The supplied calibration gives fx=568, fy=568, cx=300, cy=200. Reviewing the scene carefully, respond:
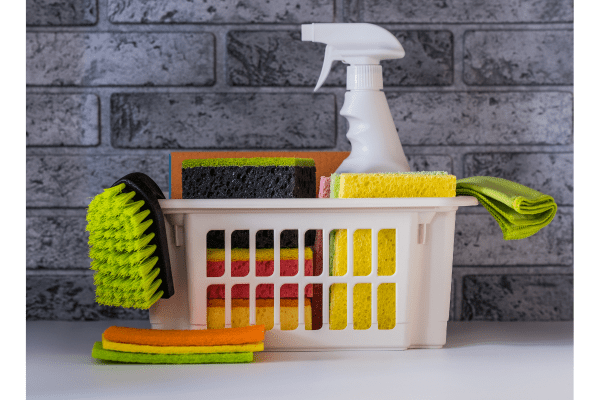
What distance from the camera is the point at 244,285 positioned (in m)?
0.73

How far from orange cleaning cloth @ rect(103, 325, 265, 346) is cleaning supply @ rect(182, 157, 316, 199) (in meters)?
0.18

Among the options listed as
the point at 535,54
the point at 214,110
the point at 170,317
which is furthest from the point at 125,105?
the point at 535,54

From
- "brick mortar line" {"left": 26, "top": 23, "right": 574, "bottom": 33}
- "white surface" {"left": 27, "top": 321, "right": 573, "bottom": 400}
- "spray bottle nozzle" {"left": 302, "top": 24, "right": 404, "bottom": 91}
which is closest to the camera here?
"white surface" {"left": 27, "top": 321, "right": 573, "bottom": 400}

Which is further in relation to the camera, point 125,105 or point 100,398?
point 125,105

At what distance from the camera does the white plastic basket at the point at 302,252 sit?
2.28 feet

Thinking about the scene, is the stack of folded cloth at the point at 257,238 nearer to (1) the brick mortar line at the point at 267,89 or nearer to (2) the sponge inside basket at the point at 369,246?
(2) the sponge inside basket at the point at 369,246

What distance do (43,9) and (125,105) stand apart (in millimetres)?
218

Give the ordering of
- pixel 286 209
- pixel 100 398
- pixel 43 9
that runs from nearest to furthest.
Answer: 1. pixel 100 398
2. pixel 286 209
3. pixel 43 9

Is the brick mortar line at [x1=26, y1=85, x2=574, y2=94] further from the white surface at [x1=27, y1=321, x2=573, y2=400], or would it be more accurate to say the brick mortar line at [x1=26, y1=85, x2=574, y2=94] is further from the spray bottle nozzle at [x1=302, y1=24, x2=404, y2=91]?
the white surface at [x1=27, y1=321, x2=573, y2=400]

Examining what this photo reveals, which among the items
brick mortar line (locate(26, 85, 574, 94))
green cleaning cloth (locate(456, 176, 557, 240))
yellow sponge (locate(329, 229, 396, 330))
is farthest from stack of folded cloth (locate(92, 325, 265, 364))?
brick mortar line (locate(26, 85, 574, 94))

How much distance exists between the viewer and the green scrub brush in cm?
65

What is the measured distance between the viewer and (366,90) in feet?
2.69

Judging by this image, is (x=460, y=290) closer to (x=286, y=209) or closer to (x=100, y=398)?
(x=286, y=209)

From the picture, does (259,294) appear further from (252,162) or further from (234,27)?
(234,27)
